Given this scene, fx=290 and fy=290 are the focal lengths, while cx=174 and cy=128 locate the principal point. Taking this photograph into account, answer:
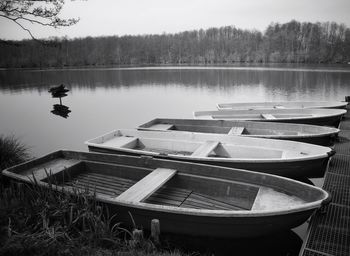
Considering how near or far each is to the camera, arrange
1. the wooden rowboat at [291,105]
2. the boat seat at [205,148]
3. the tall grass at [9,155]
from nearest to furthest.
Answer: the boat seat at [205,148] < the tall grass at [9,155] < the wooden rowboat at [291,105]

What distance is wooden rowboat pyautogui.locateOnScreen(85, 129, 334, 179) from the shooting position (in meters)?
6.48

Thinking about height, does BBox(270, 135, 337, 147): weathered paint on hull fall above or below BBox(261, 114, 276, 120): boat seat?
below

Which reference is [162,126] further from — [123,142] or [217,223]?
[217,223]

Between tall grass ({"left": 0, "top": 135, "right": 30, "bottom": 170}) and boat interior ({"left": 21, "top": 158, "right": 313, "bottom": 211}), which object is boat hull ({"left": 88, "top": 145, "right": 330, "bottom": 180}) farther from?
→ tall grass ({"left": 0, "top": 135, "right": 30, "bottom": 170})

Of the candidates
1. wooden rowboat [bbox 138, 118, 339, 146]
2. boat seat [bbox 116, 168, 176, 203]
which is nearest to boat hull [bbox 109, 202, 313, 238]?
boat seat [bbox 116, 168, 176, 203]

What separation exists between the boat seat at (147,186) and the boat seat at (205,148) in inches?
60.6

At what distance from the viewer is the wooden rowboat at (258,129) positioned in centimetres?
830

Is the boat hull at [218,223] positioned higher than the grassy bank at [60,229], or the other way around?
the grassy bank at [60,229]

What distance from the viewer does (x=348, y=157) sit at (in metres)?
7.77

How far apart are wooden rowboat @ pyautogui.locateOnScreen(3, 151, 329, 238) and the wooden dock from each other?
1.14 feet

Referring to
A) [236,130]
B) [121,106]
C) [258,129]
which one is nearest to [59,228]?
[236,130]

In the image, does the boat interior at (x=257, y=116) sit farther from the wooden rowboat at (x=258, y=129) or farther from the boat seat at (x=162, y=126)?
the boat seat at (x=162, y=126)

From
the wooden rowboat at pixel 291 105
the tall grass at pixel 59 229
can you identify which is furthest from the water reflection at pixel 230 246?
the wooden rowboat at pixel 291 105

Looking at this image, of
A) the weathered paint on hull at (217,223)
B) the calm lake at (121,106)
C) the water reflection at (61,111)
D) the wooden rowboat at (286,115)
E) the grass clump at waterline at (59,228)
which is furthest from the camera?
the water reflection at (61,111)
